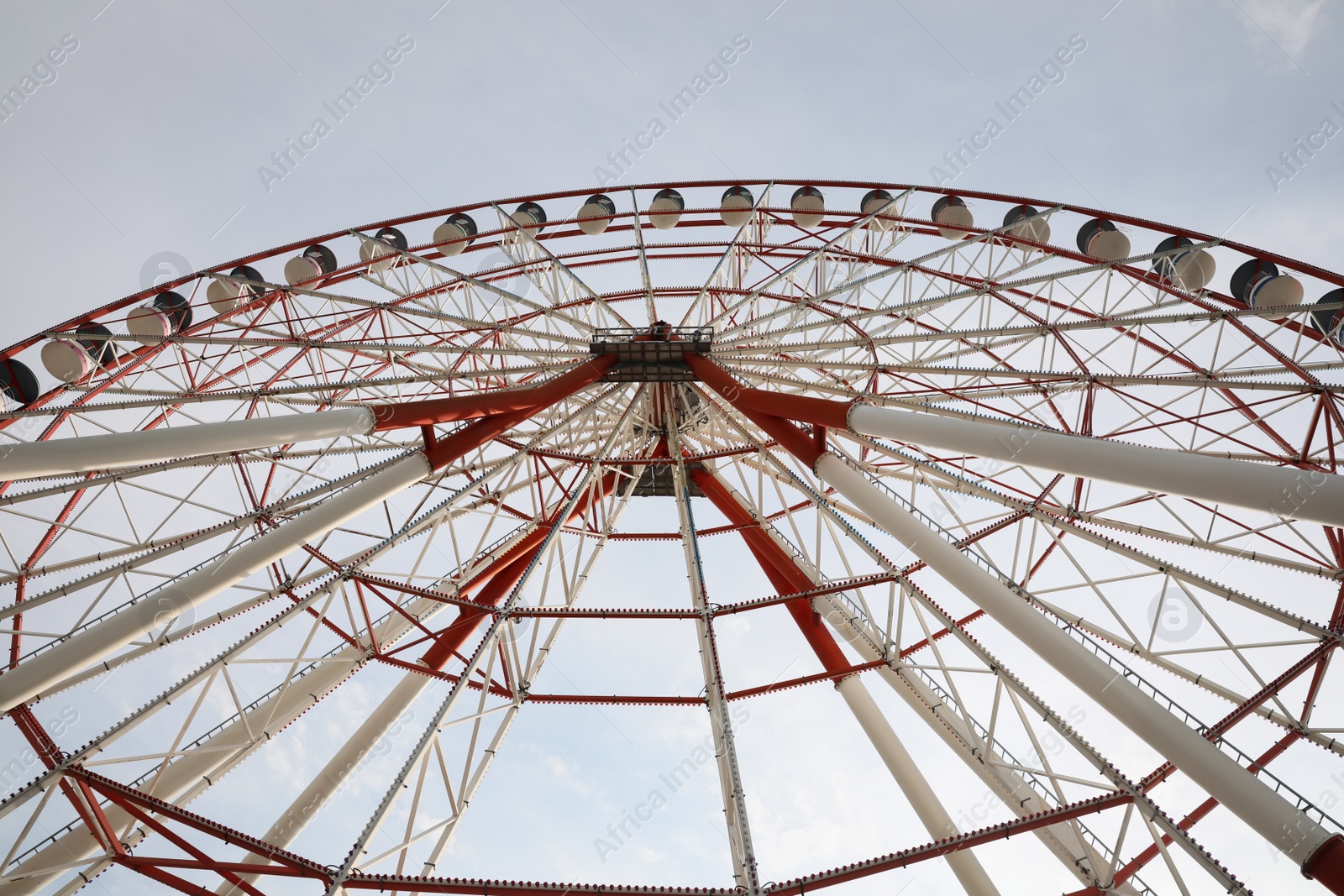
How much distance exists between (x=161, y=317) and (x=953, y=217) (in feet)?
69.6

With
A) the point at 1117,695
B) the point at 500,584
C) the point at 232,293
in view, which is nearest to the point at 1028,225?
the point at 1117,695

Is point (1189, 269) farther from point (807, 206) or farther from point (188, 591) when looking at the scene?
point (188, 591)

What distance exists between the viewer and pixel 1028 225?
20.0m

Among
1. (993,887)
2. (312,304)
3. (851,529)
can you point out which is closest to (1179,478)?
(851,529)

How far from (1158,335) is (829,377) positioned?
25.2 feet

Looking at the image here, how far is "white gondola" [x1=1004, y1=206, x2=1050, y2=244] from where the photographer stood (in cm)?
1973

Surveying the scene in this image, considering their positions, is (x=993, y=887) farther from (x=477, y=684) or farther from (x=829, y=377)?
(x=829, y=377)

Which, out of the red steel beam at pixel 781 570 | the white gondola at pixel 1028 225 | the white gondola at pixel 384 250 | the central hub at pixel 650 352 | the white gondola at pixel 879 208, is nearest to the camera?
the red steel beam at pixel 781 570

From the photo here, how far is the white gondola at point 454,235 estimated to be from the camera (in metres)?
Result: 22.2

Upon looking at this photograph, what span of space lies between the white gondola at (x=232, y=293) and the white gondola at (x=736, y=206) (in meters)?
13.3

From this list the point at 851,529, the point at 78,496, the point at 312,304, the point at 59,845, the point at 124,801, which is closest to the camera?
the point at 124,801

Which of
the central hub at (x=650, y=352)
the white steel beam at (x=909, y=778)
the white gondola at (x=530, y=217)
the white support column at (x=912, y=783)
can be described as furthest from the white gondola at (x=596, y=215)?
the white support column at (x=912, y=783)

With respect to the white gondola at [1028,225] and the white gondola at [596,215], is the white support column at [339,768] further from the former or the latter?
Answer: the white gondola at [1028,225]

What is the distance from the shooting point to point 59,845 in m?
11.3
